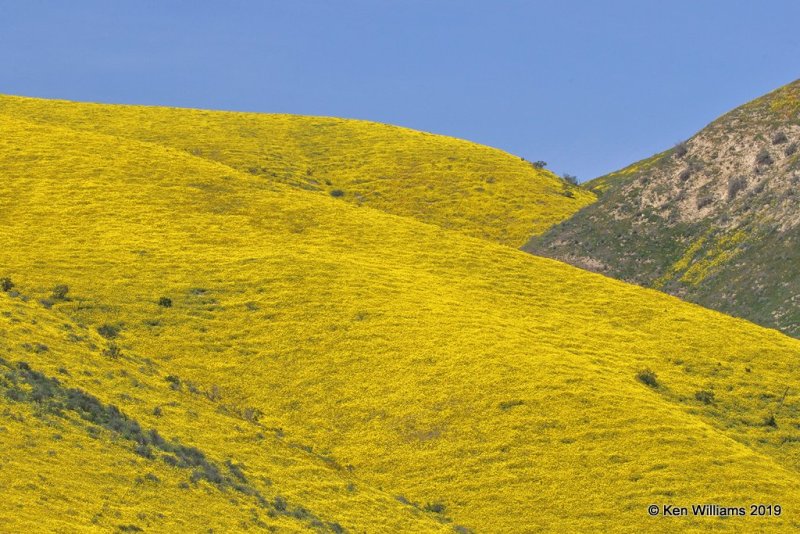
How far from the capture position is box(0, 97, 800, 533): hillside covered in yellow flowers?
38.1m

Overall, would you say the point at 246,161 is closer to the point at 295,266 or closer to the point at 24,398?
the point at 295,266

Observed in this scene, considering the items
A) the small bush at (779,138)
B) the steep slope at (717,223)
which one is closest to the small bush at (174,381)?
the steep slope at (717,223)

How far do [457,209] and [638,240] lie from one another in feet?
59.6

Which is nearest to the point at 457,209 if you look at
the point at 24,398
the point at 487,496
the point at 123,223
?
the point at 123,223

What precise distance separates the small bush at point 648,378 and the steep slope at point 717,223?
22.0 metres

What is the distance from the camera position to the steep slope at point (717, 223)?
8388 cm

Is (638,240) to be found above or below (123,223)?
above

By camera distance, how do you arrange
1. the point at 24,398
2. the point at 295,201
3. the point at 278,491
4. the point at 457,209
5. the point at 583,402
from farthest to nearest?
1. the point at 457,209
2. the point at 295,201
3. the point at 583,402
4. the point at 278,491
5. the point at 24,398

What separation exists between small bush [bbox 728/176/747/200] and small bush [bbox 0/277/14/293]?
205 ft

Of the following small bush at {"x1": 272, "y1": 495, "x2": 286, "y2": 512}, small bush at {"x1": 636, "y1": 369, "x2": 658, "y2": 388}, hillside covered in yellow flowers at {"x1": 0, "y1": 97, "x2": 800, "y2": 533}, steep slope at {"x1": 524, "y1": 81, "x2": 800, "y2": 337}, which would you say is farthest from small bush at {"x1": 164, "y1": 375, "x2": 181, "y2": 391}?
steep slope at {"x1": 524, "y1": 81, "x2": 800, "y2": 337}

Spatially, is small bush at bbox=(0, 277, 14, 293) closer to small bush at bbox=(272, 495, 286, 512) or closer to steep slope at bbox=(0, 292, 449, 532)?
steep slope at bbox=(0, 292, 449, 532)

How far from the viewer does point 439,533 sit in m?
41.1

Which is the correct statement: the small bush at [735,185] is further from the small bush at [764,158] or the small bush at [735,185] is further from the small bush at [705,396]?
the small bush at [705,396]

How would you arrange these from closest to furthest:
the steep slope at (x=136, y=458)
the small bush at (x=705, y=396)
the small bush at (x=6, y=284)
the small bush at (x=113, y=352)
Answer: the steep slope at (x=136, y=458) → the small bush at (x=113, y=352) → the small bush at (x=705, y=396) → the small bush at (x=6, y=284)
